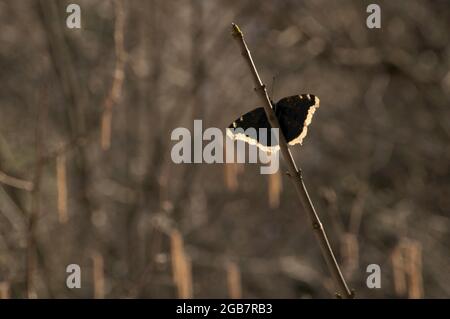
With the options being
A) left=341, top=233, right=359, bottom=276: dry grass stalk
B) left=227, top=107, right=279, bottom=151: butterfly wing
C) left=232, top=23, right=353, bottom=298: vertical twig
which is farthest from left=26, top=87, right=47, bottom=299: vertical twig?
left=341, top=233, right=359, bottom=276: dry grass stalk

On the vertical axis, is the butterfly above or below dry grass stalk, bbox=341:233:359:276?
below

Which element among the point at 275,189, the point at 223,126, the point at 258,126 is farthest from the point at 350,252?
the point at 258,126

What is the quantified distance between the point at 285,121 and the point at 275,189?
5155 mm

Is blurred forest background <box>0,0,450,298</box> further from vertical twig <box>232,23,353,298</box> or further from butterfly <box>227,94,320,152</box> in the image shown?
vertical twig <box>232,23,353,298</box>

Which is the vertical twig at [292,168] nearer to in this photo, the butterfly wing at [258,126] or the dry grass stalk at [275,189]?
the butterfly wing at [258,126]

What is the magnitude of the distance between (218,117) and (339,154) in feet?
5.76

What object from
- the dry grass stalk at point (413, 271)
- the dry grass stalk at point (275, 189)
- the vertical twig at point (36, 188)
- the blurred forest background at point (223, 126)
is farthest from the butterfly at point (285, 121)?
the dry grass stalk at point (275, 189)

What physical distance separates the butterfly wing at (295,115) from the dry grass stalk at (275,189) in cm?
435

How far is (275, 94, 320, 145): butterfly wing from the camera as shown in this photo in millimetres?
1608

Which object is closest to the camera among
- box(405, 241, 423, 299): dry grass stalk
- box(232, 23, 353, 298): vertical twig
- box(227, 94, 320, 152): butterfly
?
box(232, 23, 353, 298): vertical twig

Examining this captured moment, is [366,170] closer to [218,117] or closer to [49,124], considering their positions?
[218,117]

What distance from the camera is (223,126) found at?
6746mm

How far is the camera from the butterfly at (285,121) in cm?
162

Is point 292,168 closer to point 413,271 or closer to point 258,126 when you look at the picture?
point 258,126
